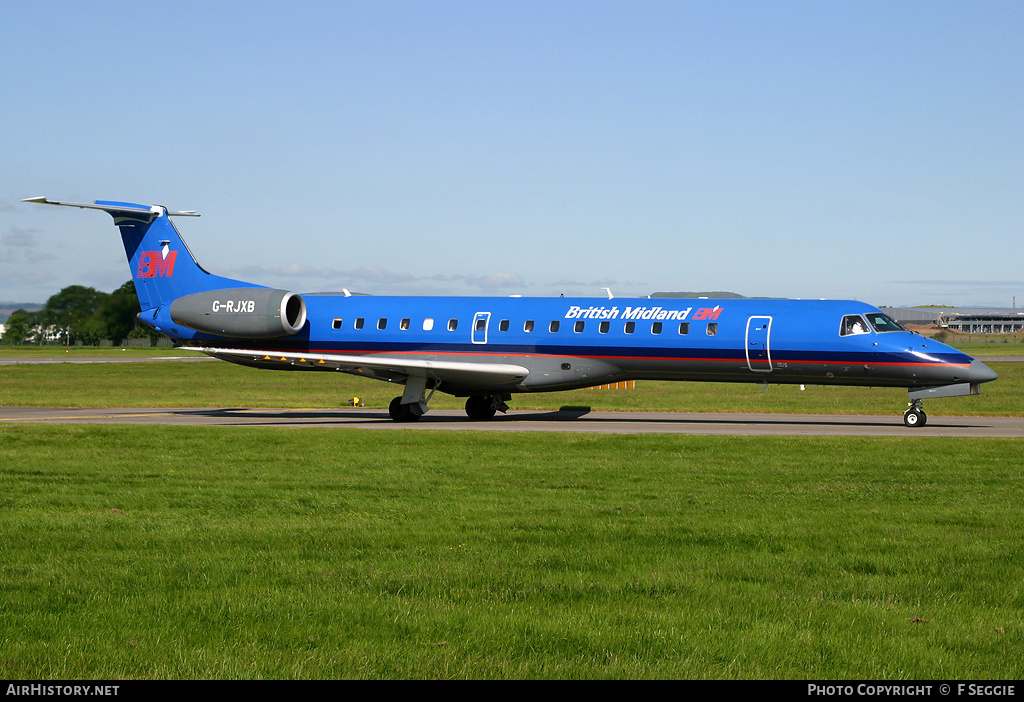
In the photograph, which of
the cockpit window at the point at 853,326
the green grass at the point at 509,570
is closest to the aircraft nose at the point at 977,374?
the cockpit window at the point at 853,326

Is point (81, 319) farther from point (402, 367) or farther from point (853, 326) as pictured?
point (853, 326)

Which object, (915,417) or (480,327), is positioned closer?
(915,417)

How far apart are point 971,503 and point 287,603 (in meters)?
8.80

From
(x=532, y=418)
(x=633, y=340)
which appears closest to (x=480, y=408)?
(x=532, y=418)

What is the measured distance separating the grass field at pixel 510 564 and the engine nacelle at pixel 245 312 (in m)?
11.1

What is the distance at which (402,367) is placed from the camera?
27.5 m

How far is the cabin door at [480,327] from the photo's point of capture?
28.1 meters

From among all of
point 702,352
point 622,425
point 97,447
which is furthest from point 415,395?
point 97,447

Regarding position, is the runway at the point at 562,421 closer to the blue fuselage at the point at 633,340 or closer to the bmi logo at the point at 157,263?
the blue fuselage at the point at 633,340

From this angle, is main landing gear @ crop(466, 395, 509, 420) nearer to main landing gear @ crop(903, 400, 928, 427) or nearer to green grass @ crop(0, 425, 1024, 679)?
main landing gear @ crop(903, 400, 928, 427)

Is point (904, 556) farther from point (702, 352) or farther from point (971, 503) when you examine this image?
point (702, 352)

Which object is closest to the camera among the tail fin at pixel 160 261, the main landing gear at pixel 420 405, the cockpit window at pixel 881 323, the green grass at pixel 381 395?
the cockpit window at pixel 881 323

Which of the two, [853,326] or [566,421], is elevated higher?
[853,326]

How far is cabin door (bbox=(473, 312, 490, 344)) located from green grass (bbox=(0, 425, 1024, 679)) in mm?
12002
